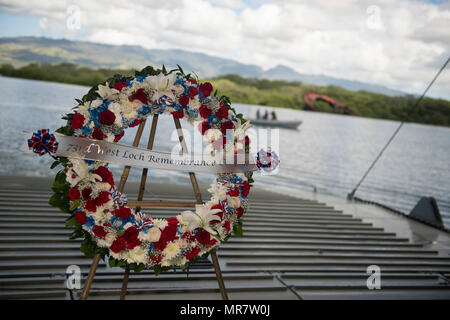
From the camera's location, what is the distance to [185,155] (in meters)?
2.64

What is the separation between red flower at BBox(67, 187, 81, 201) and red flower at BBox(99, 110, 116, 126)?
1.45 feet

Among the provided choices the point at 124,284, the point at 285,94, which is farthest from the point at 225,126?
the point at 285,94

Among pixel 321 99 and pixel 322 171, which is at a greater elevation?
pixel 321 99

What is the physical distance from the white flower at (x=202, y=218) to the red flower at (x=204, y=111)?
632mm

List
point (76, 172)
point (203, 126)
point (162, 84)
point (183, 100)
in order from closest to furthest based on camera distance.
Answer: point (76, 172) < point (162, 84) < point (183, 100) < point (203, 126)

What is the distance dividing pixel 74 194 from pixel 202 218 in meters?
0.81

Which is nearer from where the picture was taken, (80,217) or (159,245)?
(80,217)

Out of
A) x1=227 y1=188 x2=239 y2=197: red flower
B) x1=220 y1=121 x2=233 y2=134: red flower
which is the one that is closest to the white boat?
x1=220 y1=121 x2=233 y2=134: red flower

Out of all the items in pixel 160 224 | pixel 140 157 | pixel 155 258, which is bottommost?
pixel 155 258

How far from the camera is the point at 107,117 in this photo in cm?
241

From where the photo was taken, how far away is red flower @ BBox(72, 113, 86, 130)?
238cm

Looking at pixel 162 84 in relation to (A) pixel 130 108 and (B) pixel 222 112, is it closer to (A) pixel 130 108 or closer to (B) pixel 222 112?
(A) pixel 130 108

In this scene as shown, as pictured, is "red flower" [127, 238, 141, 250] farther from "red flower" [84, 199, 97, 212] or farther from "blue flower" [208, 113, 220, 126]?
"blue flower" [208, 113, 220, 126]

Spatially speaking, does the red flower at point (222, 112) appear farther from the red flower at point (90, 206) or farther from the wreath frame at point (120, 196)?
the red flower at point (90, 206)
